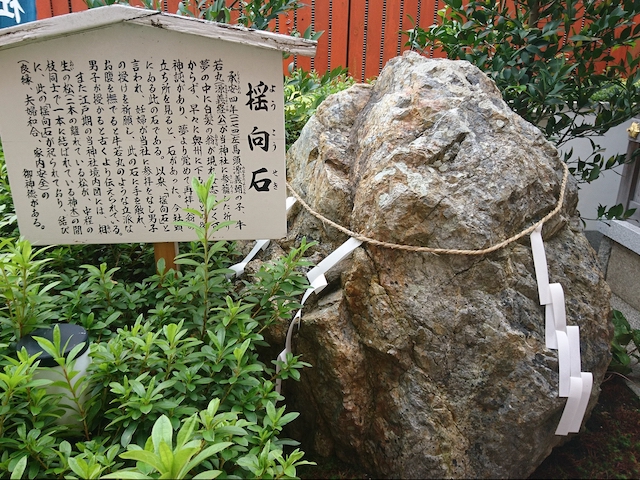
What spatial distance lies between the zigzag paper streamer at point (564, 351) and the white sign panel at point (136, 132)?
1.42 meters

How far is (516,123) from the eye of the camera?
9.95ft

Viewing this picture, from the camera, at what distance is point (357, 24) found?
8.09 metres

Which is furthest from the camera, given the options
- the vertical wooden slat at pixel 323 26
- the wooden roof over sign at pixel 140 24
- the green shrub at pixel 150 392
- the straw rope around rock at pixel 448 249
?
the vertical wooden slat at pixel 323 26

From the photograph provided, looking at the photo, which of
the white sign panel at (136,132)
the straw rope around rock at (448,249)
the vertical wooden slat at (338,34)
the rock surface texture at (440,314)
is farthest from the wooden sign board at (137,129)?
the vertical wooden slat at (338,34)

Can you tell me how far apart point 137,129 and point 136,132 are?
0.02 m

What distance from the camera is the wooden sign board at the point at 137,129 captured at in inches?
98.2

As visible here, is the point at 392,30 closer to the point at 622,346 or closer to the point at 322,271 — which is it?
the point at 622,346

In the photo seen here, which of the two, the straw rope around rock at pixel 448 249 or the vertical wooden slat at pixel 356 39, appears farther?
→ the vertical wooden slat at pixel 356 39

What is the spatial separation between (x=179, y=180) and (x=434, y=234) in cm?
132

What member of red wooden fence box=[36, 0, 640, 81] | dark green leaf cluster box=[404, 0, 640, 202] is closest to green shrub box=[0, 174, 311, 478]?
dark green leaf cluster box=[404, 0, 640, 202]

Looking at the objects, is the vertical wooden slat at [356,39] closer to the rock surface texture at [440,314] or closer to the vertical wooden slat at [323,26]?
the vertical wooden slat at [323,26]

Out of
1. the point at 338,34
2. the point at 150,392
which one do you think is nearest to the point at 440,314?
the point at 150,392

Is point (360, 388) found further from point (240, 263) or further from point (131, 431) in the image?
point (131, 431)

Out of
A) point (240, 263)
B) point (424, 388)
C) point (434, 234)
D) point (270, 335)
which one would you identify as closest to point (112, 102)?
point (240, 263)
